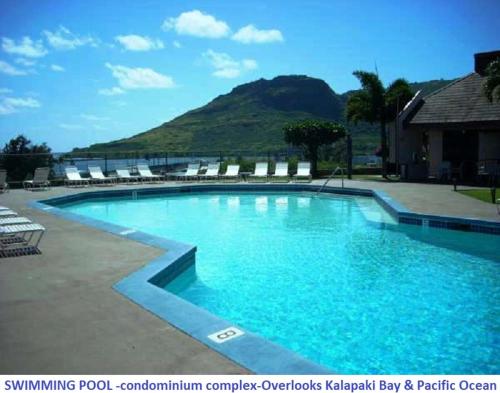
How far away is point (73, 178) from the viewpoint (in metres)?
17.8

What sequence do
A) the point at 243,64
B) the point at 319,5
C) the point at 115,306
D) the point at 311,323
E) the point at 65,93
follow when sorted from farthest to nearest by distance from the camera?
the point at 243,64
the point at 65,93
the point at 319,5
the point at 311,323
the point at 115,306

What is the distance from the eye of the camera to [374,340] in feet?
14.4

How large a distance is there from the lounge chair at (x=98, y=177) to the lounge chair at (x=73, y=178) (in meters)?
0.34

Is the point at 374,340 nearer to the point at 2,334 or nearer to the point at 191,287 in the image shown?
the point at 191,287

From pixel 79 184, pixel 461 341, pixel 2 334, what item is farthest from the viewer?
pixel 79 184

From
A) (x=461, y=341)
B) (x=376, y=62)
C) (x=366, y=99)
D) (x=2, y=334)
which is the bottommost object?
(x=461, y=341)

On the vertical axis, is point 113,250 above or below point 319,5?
below

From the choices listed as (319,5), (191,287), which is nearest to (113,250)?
(191,287)

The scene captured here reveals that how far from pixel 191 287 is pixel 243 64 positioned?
22655 mm

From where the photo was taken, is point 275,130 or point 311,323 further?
point 275,130

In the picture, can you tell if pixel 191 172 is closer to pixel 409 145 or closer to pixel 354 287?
pixel 409 145

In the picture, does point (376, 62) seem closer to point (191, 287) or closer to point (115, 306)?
point (191, 287)

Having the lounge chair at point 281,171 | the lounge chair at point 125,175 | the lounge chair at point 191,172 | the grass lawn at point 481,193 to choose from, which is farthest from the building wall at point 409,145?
the lounge chair at point 125,175

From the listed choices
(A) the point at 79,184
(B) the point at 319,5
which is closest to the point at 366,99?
(B) the point at 319,5
